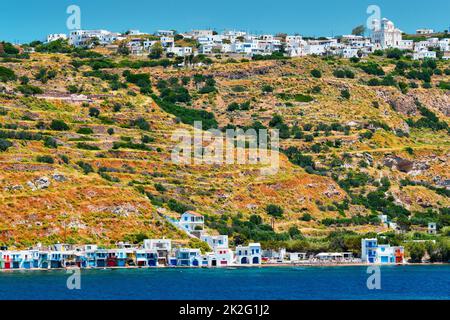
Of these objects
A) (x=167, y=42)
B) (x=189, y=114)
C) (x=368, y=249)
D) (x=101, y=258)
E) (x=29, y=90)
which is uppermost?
(x=167, y=42)

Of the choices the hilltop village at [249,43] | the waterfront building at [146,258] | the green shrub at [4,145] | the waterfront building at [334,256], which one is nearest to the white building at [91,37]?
the hilltop village at [249,43]

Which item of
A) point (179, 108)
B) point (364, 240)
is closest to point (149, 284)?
point (364, 240)

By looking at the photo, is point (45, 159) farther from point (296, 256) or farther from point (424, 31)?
point (424, 31)

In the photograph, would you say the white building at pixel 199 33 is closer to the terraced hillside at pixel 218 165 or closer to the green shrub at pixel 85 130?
the terraced hillside at pixel 218 165

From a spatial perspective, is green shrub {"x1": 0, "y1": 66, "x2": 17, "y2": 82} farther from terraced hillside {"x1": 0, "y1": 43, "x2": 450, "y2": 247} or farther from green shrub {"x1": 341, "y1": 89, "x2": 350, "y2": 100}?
green shrub {"x1": 341, "y1": 89, "x2": 350, "y2": 100}

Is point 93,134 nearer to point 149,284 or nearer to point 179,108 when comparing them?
point 179,108

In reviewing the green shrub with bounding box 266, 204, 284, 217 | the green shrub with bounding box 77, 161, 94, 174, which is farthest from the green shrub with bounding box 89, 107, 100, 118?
the green shrub with bounding box 266, 204, 284, 217

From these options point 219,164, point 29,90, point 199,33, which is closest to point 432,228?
point 219,164
